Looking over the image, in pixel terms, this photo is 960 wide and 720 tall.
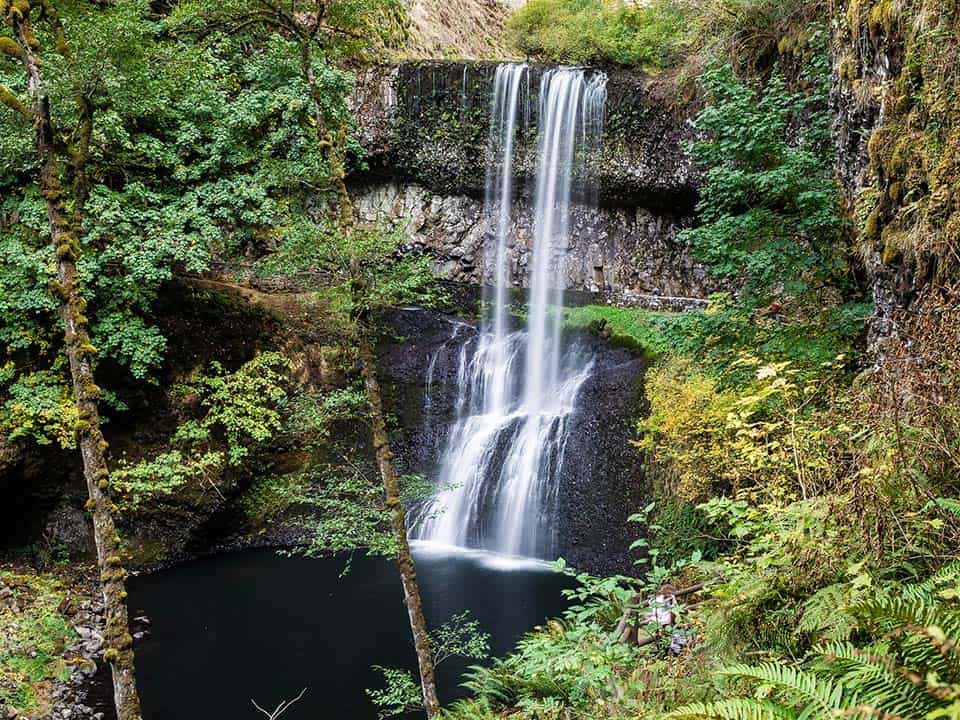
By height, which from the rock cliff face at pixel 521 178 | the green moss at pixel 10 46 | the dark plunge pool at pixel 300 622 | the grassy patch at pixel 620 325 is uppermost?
the rock cliff face at pixel 521 178

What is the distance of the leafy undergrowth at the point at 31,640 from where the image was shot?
7195mm

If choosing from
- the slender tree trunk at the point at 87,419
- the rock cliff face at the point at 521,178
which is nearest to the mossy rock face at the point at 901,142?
the slender tree trunk at the point at 87,419

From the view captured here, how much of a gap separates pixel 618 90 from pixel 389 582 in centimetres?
1214

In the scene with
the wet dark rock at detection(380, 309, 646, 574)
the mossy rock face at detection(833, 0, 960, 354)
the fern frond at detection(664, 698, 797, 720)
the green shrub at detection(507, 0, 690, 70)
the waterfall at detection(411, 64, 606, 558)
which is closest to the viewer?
the fern frond at detection(664, 698, 797, 720)

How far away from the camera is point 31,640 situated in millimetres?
7930

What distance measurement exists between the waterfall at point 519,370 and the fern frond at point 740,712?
16.5 ft

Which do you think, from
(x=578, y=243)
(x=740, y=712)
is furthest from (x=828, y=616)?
(x=578, y=243)

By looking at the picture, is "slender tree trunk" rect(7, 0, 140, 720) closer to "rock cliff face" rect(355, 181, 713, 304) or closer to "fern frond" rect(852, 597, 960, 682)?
"fern frond" rect(852, 597, 960, 682)

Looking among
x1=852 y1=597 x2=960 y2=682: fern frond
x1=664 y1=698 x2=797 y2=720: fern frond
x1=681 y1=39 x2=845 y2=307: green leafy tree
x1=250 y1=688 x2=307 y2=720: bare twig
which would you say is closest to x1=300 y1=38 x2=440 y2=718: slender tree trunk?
x1=250 y1=688 x2=307 y2=720: bare twig

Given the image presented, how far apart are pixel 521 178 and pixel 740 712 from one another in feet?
53.0

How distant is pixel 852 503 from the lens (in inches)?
114

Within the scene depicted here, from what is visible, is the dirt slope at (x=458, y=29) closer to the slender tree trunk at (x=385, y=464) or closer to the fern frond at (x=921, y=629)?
the slender tree trunk at (x=385, y=464)

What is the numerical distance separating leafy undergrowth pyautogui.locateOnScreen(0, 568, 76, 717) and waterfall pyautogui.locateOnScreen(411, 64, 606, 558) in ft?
15.2

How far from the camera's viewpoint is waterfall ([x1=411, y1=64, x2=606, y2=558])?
10953 millimetres
